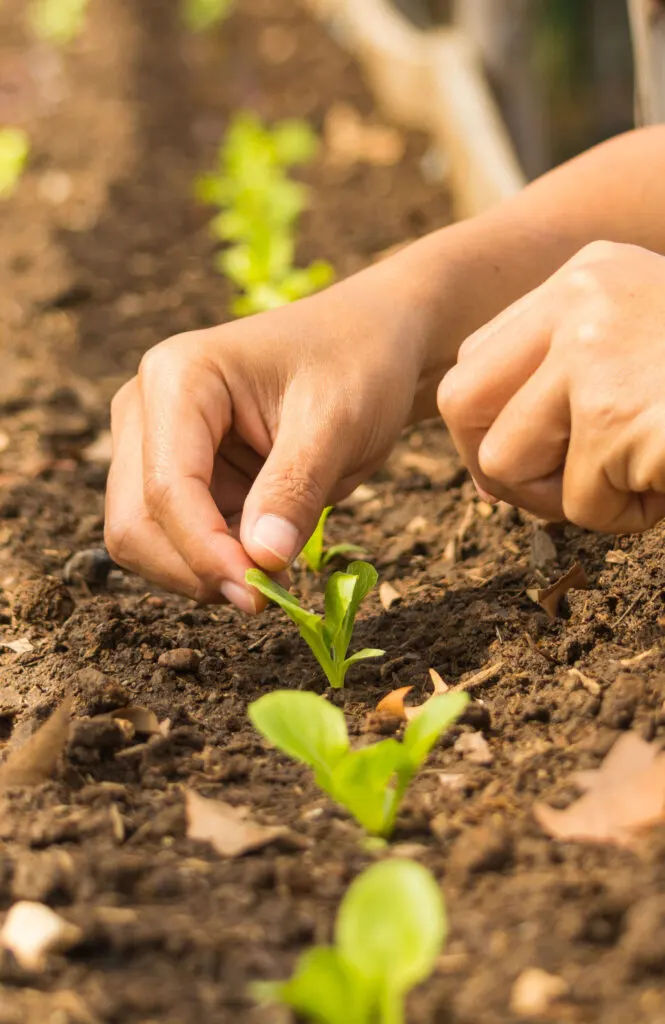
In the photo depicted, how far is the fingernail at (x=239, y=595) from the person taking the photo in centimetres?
175

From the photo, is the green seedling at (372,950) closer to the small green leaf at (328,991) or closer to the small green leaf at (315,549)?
the small green leaf at (328,991)

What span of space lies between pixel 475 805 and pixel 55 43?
6924mm

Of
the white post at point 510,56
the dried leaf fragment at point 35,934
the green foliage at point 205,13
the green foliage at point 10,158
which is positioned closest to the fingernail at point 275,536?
the dried leaf fragment at point 35,934

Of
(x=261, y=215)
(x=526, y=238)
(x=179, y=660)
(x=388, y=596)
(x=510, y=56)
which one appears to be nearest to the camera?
(x=179, y=660)

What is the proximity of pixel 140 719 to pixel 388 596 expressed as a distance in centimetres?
59

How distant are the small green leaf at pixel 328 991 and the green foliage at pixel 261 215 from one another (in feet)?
7.06

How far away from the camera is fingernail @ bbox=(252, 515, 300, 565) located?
5.62ft

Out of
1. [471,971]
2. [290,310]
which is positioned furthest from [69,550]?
[471,971]

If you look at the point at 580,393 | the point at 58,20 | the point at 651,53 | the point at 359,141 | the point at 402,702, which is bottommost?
the point at 359,141

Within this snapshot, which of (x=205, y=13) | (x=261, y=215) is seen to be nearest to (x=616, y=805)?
(x=261, y=215)

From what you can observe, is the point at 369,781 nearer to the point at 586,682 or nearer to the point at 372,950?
the point at 372,950

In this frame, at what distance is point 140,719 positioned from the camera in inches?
62.6

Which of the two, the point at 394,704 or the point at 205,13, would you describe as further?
the point at 205,13

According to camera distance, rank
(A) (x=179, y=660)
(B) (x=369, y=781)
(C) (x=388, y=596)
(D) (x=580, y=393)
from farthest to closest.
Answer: (C) (x=388, y=596), (A) (x=179, y=660), (D) (x=580, y=393), (B) (x=369, y=781)
